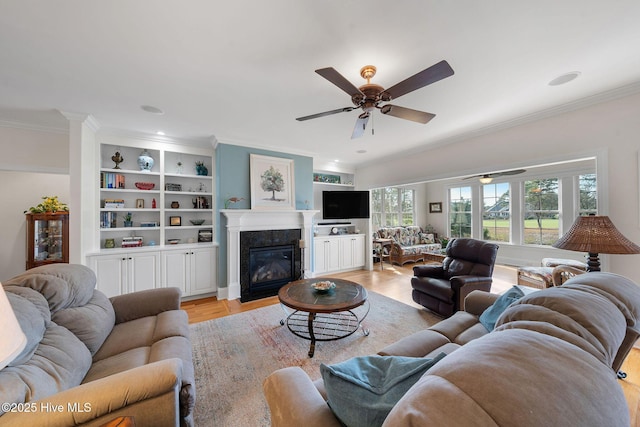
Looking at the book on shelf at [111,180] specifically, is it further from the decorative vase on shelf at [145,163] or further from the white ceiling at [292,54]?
the white ceiling at [292,54]

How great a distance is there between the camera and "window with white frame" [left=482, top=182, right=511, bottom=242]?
6.16m

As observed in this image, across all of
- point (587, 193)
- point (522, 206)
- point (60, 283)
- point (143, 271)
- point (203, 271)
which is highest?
point (587, 193)

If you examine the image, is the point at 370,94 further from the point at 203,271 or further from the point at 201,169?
the point at 203,271

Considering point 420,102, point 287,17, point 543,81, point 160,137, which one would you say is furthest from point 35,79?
point 543,81

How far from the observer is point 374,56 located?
179 cm

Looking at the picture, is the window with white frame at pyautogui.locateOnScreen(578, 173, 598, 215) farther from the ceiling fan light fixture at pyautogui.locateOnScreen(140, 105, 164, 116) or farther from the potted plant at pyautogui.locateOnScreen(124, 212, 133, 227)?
the potted plant at pyautogui.locateOnScreen(124, 212, 133, 227)

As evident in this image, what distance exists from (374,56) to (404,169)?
3.08 metres

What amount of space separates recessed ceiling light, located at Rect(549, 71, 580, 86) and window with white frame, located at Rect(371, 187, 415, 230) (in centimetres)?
467

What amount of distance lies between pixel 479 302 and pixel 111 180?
487 cm

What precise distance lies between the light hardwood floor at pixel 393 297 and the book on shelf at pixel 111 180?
2.07 m

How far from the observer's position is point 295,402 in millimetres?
948

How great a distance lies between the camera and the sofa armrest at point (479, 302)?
6.50 feet

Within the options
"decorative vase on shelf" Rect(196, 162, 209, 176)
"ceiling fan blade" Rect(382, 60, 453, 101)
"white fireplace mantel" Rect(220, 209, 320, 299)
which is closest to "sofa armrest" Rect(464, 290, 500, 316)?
"ceiling fan blade" Rect(382, 60, 453, 101)

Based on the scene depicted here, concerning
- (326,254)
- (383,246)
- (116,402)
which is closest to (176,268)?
(326,254)
